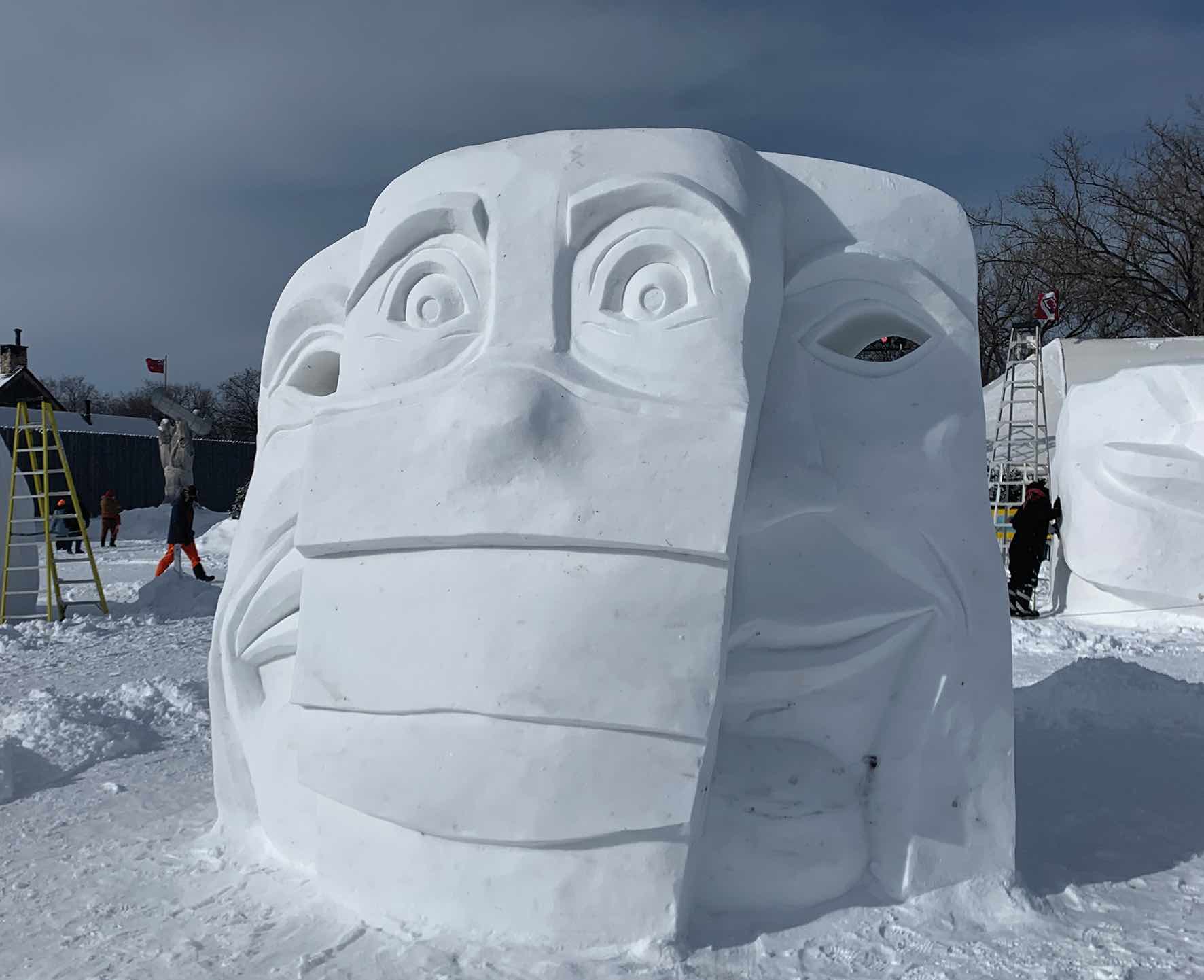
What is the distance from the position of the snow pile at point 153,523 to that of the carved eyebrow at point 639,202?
1641cm

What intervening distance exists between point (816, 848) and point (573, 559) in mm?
989

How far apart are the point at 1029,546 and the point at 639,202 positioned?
307 inches

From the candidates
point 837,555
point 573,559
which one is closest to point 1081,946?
point 837,555

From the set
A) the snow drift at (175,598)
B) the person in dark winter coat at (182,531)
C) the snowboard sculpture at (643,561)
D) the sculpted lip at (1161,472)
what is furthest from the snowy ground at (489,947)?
the person in dark winter coat at (182,531)

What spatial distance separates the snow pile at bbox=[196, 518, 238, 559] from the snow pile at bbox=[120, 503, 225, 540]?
58.0 inches

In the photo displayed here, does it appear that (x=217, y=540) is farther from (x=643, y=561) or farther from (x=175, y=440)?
(x=643, y=561)

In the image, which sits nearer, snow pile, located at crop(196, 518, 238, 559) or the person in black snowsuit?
the person in black snowsuit

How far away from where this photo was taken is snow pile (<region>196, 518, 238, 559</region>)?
15.2m

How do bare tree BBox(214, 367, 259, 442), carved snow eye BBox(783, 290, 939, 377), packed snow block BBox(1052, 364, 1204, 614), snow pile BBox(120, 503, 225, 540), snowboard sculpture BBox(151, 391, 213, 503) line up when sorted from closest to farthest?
carved snow eye BBox(783, 290, 939, 377), packed snow block BBox(1052, 364, 1204, 614), snowboard sculpture BBox(151, 391, 213, 503), snow pile BBox(120, 503, 225, 540), bare tree BBox(214, 367, 259, 442)

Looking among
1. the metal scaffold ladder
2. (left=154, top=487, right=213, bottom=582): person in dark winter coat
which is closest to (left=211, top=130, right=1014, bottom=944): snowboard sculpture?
(left=154, top=487, right=213, bottom=582): person in dark winter coat

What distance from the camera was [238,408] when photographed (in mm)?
46875

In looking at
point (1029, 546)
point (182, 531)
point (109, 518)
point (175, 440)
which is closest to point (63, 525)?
point (109, 518)

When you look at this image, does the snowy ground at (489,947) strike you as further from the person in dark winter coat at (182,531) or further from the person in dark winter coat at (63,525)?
the person in dark winter coat at (63,525)

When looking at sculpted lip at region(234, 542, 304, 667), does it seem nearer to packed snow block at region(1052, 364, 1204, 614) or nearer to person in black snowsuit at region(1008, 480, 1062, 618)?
packed snow block at region(1052, 364, 1204, 614)
